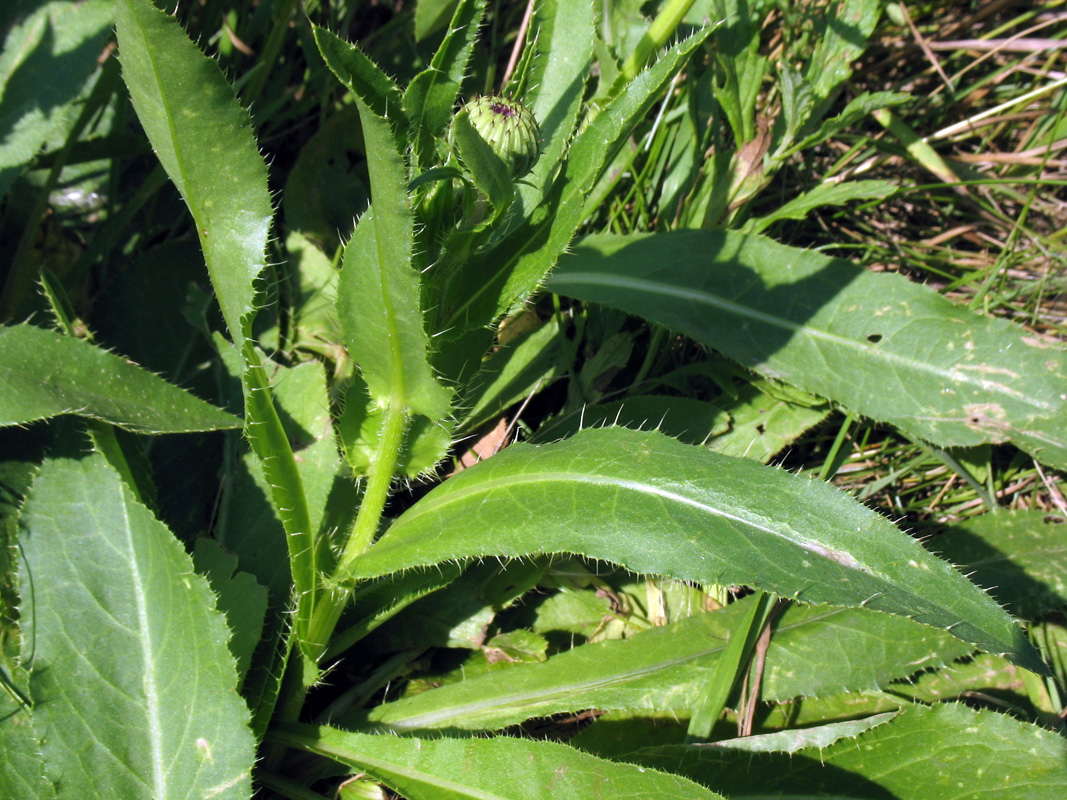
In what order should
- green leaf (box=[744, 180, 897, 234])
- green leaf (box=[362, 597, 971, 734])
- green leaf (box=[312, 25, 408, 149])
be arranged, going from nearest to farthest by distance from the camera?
green leaf (box=[312, 25, 408, 149])
green leaf (box=[362, 597, 971, 734])
green leaf (box=[744, 180, 897, 234])

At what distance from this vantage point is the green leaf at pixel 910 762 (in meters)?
1.86

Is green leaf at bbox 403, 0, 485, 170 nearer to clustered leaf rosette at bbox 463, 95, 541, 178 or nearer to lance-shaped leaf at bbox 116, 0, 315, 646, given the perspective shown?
clustered leaf rosette at bbox 463, 95, 541, 178

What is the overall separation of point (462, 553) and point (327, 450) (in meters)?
0.80

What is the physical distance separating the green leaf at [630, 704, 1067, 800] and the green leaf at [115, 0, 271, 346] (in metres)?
1.53

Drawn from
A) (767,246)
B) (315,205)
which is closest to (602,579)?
(767,246)

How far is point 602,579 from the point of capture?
237 centimetres

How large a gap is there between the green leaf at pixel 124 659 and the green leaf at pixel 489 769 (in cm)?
31

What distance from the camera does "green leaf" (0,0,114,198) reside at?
91.0 inches

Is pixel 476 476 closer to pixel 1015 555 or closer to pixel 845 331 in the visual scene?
pixel 845 331

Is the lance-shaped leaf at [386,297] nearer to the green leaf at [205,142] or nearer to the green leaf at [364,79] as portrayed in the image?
the green leaf at [364,79]

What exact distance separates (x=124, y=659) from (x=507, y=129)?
4.76 feet

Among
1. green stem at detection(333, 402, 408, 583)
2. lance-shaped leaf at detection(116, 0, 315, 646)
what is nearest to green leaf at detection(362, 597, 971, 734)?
green stem at detection(333, 402, 408, 583)

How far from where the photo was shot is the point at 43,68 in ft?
7.86

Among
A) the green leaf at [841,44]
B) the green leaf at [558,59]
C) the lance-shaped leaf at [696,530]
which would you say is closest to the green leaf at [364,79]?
the green leaf at [558,59]
